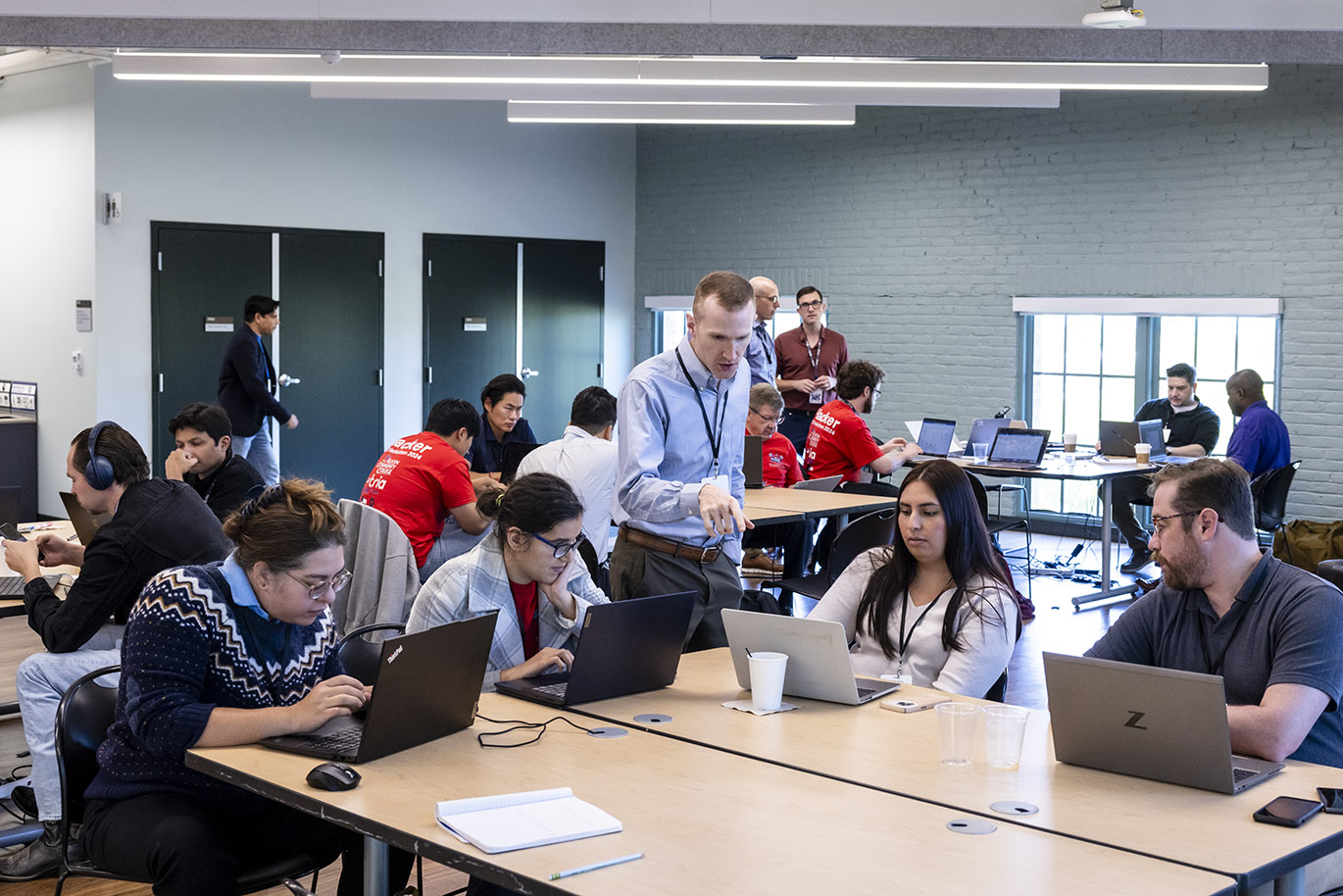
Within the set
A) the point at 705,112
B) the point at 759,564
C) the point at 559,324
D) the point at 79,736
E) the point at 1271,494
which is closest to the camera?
the point at 79,736

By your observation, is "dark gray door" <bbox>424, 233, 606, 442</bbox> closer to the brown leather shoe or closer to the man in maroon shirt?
the man in maroon shirt

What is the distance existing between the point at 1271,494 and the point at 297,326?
7.05 meters

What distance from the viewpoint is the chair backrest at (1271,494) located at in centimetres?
837

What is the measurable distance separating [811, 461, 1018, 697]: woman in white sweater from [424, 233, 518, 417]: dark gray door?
8.49m

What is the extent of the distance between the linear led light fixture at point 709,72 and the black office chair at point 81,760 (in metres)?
4.46

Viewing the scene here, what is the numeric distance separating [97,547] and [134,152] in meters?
7.04

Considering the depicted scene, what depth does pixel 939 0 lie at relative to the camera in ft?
19.3

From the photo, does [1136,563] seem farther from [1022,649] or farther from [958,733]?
[958,733]

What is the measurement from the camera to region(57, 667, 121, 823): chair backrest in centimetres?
281

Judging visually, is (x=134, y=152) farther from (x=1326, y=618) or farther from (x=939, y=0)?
(x=1326, y=618)

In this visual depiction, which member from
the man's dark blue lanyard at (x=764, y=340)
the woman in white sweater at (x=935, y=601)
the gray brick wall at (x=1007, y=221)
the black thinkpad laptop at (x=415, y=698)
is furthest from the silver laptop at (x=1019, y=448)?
the black thinkpad laptop at (x=415, y=698)

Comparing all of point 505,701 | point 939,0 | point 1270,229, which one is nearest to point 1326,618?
point 505,701

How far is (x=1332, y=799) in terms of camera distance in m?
2.34

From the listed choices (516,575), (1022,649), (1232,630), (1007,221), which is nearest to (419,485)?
(516,575)
